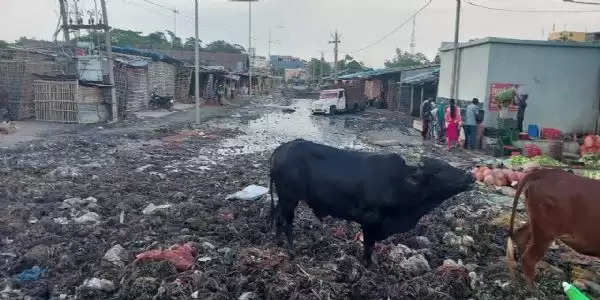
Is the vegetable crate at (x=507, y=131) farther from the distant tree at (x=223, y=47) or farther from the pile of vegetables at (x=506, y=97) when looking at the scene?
the distant tree at (x=223, y=47)

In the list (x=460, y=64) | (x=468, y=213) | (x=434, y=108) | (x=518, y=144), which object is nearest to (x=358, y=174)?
(x=468, y=213)

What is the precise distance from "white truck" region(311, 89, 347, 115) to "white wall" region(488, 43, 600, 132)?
14663 mm

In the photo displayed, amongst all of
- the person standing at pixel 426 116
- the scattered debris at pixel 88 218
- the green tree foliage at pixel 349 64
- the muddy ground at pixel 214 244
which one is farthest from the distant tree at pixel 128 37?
the scattered debris at pixel 88 218

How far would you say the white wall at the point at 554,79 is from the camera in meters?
16.0

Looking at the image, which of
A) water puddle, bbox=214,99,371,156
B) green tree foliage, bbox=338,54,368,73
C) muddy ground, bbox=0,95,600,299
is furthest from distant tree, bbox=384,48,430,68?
muddy ground, bbox=0,95,600,299

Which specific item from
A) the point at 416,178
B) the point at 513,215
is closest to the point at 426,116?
the point at 416,178

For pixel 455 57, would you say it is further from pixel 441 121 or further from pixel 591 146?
pixel 591 146

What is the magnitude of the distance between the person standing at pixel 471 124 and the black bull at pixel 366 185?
33.4 ft

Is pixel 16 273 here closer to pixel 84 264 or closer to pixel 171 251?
pixel 84 264

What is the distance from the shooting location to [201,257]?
524cm

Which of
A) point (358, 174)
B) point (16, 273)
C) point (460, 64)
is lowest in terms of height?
point (16, 273)

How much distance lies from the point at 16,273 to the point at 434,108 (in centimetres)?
1511

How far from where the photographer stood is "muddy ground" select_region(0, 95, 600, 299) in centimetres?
464

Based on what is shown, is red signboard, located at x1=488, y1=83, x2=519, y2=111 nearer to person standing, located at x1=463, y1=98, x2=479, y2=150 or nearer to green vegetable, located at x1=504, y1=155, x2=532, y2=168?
person standing, located at x1=463, y1=98, x2=479, y2=150
